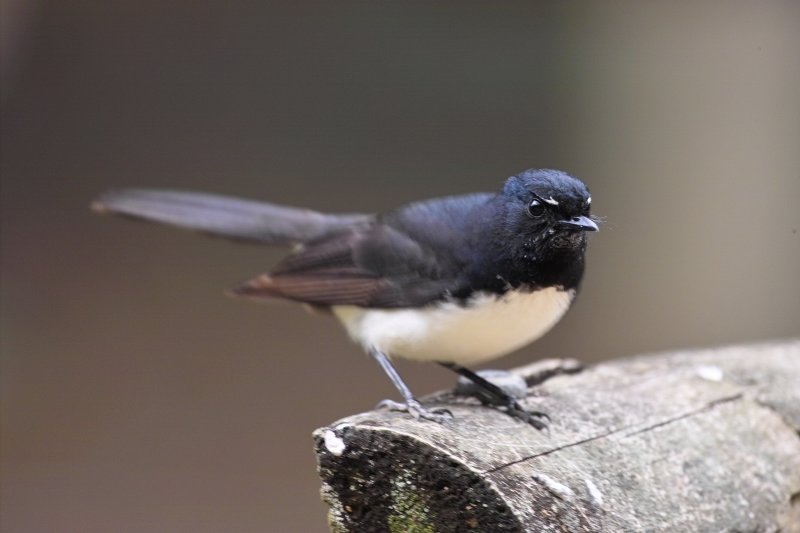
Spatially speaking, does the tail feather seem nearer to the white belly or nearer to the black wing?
the black wing

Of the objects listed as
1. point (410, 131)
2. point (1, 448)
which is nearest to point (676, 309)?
point (410, 131)

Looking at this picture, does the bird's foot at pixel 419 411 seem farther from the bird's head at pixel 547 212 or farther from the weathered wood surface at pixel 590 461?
the bird's head at pixel 547 212

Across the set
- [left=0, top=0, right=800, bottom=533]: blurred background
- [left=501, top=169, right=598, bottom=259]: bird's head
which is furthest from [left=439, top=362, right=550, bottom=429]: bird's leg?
[left=0, top=0, right=800, bottom=533]: blurred background

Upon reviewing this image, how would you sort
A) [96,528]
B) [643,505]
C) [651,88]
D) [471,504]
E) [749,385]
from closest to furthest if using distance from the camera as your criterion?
[471,504] → [643,505] → [749,385] → [96,528] → [651,88]

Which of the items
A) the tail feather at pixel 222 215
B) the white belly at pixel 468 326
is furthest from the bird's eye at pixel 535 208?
the tail feather at pixel 222 215

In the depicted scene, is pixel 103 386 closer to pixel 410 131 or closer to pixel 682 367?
pixel 410 131

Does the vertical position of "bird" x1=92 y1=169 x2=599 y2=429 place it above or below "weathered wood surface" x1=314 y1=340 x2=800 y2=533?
above

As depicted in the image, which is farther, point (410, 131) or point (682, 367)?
point (410, 131)

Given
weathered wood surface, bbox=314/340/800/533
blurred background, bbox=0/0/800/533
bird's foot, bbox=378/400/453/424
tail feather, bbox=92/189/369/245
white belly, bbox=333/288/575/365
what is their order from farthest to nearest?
blurred background, bbox=0/0/800/533, tail feather, bbox=92/189/369/245, white belly, bbox=333/288/575/365, bird's foot, bbox=378/400/453/424, weathered wood surface, bbox=314/340/800/533

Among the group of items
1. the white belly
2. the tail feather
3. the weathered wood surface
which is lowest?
the weathered wood surface
